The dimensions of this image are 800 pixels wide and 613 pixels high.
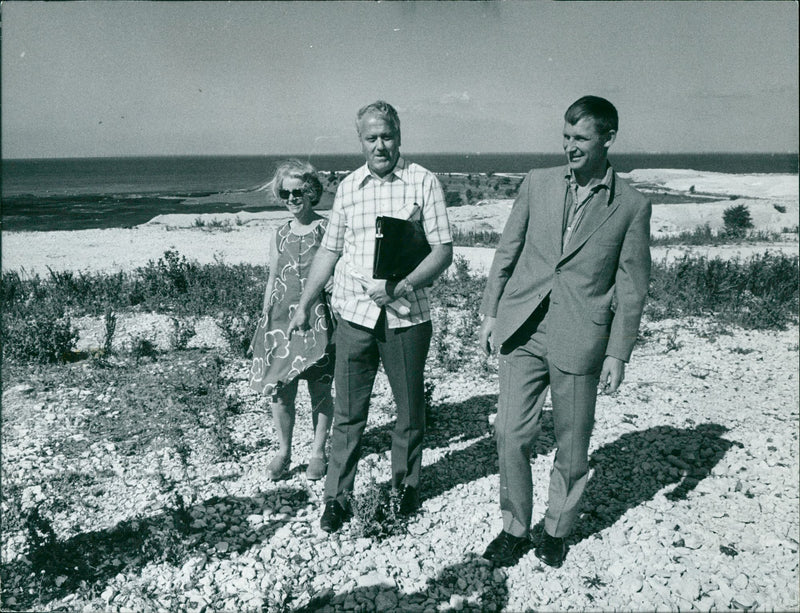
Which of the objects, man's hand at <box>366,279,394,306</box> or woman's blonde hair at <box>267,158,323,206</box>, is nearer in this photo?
man's hand at <box>366,279,394,306</box>

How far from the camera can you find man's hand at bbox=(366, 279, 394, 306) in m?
3.25

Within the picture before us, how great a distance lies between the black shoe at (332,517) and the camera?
3531 mm

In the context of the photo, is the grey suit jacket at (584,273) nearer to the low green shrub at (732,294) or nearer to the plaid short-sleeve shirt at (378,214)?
the plaid short-sleeve shirt at (378,214)

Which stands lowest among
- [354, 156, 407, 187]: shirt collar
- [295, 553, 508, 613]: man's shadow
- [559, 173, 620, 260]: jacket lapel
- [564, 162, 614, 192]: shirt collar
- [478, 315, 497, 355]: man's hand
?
[295, 553, 508, 613]: man's shadow

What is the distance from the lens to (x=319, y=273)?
3.65 m

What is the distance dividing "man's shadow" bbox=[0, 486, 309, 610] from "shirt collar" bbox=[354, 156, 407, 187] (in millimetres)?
2196

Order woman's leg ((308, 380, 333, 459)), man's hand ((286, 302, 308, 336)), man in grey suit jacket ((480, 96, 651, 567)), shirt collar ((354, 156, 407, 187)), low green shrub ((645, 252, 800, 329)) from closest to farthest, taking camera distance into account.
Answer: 1. man in grey suit jacket ((480, 96, 651, 567))
2. shirt collar ((354, 156, 407, 187))
3. man's hand ((286, 302, 308, 336))
4. woman's leg ((308, 380, 333, 459))
5. low green shrub ((645, 252, 800, 329))

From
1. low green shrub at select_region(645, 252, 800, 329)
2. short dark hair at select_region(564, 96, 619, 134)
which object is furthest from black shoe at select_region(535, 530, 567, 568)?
low green shrub at select_region(645, 252, 800, 329)

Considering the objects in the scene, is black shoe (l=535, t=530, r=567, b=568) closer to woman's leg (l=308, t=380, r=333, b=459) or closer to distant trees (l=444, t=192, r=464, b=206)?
woman's leg (l=308, t=380, r=333, b=459)

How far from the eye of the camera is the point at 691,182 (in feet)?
122

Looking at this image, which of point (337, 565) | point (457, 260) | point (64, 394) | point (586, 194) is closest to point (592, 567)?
point (337, 565)

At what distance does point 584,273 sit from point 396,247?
102 centimetres

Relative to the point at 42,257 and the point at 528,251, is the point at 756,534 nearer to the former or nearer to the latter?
the point at 528,251

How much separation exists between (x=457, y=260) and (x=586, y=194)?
8780mm
